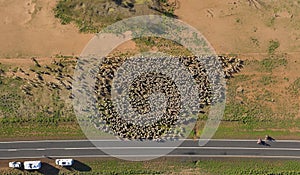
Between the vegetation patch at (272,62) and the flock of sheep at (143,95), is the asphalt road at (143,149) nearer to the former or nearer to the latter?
the flock of sheep at (143,95)

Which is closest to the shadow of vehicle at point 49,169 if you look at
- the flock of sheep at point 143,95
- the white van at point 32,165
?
the white van at point 32,165

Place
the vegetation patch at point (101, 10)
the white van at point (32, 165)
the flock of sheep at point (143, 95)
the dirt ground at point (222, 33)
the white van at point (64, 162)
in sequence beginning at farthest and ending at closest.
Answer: the vegetation patch at point (101, 10) < the dirt ground at point (222, 33) < the flock of sheep at point (143, 95) < the white van at point (64, 162) < the white van at point (32, 165)

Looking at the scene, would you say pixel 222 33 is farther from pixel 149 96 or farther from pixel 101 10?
pixel 101 10

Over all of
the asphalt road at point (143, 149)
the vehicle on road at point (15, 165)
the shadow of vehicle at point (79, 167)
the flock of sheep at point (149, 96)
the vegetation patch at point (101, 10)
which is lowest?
the vehicle on road at point (15, 165)

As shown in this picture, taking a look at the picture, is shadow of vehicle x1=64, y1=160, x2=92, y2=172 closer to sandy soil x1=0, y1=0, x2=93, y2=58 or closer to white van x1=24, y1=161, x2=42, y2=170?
white van x1=24, y1=161, x2=42, y2=170

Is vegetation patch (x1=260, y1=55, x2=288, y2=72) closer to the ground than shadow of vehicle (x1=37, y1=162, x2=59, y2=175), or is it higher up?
higher up

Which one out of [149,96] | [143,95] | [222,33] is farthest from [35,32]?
[222,33]

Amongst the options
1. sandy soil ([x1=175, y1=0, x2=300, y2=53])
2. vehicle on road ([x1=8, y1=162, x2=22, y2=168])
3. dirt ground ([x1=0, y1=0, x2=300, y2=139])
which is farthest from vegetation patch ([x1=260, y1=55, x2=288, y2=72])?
vehicle on road ([x1=8, y1=162, x2=22, y2=168])

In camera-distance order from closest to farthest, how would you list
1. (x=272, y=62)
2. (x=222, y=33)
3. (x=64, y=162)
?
(x=64, y=162), (x=272, y=62), (x=222, y=33)

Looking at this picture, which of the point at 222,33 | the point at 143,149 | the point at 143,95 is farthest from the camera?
the point at 222,33

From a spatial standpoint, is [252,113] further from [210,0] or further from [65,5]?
[65,5]
